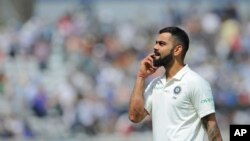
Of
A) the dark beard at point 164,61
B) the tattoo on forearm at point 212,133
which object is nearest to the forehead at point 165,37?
the dark beard at point 164,61

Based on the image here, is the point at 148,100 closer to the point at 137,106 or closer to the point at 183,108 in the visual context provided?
the point at 137,106

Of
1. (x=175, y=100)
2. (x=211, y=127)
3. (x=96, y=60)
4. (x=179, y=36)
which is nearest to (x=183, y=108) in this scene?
(x=175, y=100)

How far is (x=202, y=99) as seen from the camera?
862 cm

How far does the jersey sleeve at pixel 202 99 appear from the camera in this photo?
8.59 metres

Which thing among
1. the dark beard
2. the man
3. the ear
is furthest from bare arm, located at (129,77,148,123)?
the ear

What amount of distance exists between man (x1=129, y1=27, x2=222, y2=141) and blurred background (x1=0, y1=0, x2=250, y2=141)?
8.86 m

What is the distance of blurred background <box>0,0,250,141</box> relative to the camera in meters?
18.9

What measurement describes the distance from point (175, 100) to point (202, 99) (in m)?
0.23

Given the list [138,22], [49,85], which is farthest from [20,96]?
[138,22]

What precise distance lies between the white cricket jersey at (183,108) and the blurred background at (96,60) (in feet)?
29.5

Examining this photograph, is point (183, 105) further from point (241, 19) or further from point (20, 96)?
point (241, 19)

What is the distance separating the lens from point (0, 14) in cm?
2536

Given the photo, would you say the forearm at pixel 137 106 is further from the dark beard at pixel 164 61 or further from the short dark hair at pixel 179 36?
the short dark hair at pixel 179 36

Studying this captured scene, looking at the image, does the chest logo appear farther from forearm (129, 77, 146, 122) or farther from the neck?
forearm (129, 77, 146, 122)
